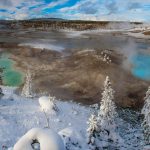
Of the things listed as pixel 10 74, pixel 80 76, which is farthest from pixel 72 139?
pixel 10 74

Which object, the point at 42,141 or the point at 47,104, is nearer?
the point at 42,141

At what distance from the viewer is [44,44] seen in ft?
383

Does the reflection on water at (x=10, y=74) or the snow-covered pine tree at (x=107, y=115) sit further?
the reflection on water at (x=10, y=74)

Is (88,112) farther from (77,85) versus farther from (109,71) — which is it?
(109,71)

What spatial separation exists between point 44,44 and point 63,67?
1467 inches

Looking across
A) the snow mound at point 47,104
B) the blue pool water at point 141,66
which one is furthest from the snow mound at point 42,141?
the blue pool water at point 141,66

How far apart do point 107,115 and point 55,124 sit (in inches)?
237

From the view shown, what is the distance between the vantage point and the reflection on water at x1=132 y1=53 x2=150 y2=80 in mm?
74637

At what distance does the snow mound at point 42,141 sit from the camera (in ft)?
76.3

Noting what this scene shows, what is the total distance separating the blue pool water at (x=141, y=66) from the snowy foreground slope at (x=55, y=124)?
26864 millimetres

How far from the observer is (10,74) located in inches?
3031

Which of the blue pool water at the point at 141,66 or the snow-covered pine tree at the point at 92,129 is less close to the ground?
the snow-covered pine tree at the point at 92,129

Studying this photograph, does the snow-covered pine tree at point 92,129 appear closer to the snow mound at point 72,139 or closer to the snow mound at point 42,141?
the snow mound at point 72,139

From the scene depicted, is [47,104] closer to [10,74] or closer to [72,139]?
[72,139]
